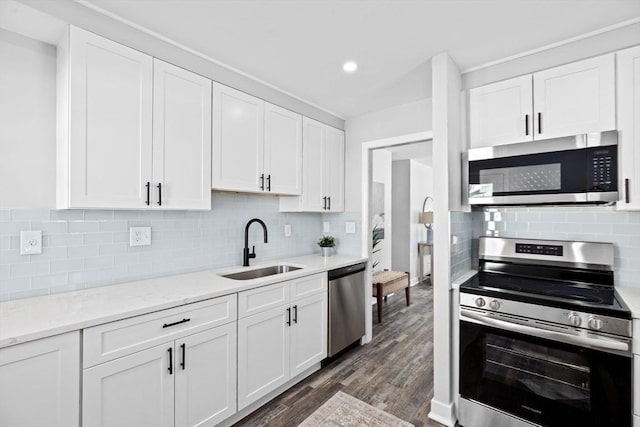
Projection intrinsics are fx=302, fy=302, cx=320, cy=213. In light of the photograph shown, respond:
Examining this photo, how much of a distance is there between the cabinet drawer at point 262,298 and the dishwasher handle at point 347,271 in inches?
23.0

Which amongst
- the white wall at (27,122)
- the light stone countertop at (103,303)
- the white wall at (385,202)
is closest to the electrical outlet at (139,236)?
the light stone countertop at (103,303)

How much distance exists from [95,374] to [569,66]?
3.19 m

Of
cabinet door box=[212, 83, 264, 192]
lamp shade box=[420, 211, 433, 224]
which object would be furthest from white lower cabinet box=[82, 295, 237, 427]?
lamp shade box=[420, 211, 433, 224]

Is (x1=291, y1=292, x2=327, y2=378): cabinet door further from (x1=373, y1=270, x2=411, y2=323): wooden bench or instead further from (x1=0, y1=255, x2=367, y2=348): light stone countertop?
(x1=373, y1=270, x2=411, y2=323): wooden bench

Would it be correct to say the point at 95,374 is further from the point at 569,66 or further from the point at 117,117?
the point at 569,66

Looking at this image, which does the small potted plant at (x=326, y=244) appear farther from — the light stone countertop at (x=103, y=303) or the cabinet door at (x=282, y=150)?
the light stone countertop at (x=103, y=303)

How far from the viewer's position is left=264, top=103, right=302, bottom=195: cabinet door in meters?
2.64

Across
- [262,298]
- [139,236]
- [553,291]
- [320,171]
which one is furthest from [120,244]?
[553,291]

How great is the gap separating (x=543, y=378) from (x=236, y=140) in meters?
2.53

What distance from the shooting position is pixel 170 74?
1984 millimetres

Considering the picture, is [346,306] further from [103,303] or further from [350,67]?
[350,67]

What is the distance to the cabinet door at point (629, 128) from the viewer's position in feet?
5.73

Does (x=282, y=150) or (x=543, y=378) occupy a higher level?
(x=282, y=150)

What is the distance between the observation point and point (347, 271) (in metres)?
2.97
